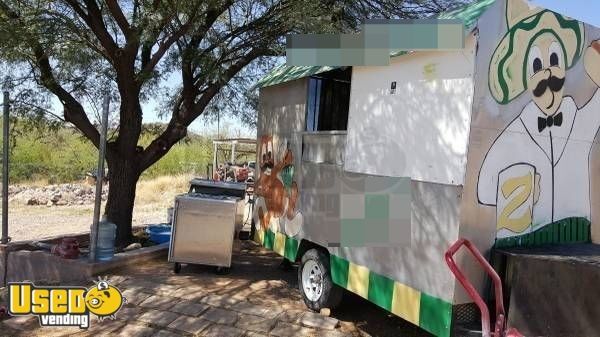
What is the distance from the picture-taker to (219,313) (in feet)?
18.1

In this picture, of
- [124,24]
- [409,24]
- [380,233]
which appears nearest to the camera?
[409,24]

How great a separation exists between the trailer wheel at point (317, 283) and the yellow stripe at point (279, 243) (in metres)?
0.57

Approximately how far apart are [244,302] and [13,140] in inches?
222

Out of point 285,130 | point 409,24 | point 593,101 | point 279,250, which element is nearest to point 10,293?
point 279,250

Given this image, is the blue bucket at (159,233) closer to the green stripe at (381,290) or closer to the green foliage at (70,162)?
the green stripe at (381,290)

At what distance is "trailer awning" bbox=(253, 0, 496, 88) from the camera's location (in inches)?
151

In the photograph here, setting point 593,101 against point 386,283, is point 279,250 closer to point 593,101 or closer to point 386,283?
point 386,283

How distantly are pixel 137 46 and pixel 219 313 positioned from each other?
4211mm

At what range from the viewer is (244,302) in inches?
233

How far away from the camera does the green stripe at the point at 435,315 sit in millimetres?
3807

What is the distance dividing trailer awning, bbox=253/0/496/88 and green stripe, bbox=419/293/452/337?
6.80ft

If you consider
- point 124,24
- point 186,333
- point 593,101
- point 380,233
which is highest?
point 124,24

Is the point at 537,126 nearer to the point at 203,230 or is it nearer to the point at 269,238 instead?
the point at 269,238

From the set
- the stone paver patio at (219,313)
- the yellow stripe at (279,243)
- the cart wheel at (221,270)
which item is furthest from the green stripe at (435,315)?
the cart wheel at (221,270)
